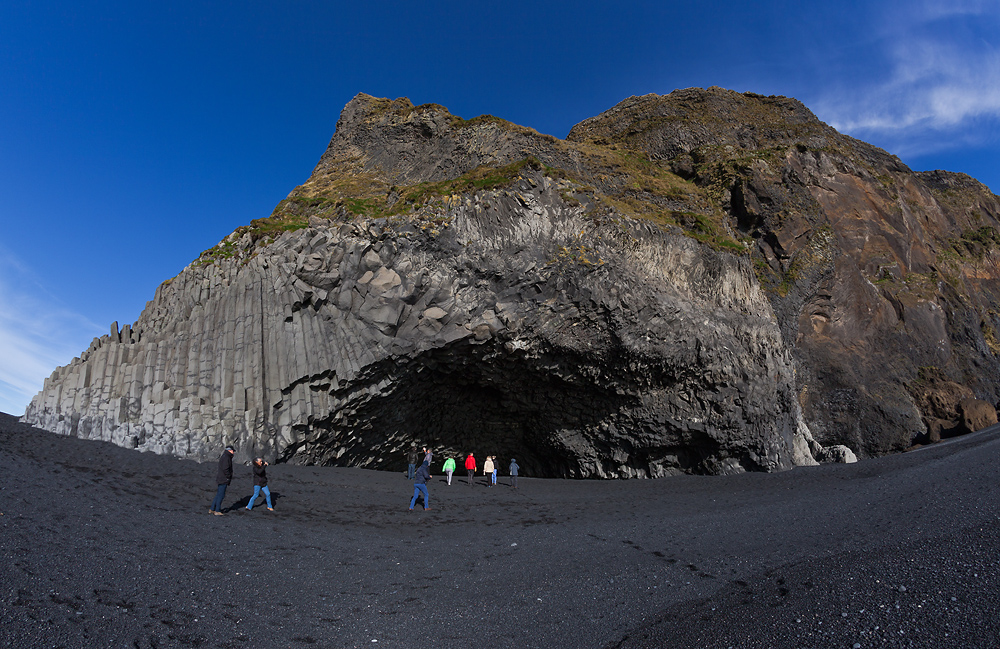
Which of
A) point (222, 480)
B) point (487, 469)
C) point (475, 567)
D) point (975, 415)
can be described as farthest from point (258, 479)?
point (975, 415)

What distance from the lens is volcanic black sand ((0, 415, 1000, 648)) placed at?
5512 millimetres

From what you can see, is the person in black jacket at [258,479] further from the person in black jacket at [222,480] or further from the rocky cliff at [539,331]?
the rocky cliff at [539,331]

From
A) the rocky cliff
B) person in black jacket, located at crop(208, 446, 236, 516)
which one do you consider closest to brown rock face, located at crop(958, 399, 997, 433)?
the rocky cliff

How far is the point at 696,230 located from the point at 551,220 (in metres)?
7.65

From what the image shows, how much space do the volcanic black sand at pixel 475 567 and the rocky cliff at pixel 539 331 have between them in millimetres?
4076

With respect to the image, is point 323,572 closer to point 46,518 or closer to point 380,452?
point 46,518

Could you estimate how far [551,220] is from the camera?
856 inches

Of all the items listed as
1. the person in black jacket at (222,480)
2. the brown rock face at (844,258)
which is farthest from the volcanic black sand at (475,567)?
the brown rock face at (844,258)

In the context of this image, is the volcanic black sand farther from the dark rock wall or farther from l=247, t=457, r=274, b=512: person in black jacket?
the dark rock wall

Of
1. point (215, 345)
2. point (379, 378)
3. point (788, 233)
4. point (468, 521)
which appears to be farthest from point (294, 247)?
point (788, 233)

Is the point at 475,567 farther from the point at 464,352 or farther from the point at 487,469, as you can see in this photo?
the point at 464,352

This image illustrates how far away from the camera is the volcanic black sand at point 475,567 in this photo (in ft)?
18.1

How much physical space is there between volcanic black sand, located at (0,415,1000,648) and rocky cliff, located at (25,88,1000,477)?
408cm

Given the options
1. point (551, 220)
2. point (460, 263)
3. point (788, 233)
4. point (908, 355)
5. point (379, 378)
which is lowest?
point (379, 378)
